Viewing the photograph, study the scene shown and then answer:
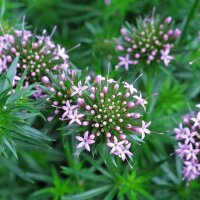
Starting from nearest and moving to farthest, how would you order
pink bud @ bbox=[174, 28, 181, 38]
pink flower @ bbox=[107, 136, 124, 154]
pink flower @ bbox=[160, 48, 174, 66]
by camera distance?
1. pink flower @ bbox=[107, 136, 124, 154]
2. pink flower @ bbox=[160, 48, 174, 66]
3. pink bud @ bbox=[174, 28, 181, 38]

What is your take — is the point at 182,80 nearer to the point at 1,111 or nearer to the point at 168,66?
the point at 168,66

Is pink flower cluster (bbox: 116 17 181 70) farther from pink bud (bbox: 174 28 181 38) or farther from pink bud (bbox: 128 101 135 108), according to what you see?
pink bud (bbox: 128 101 135 108)

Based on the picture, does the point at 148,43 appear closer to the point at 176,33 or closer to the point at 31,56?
the point at 176,33

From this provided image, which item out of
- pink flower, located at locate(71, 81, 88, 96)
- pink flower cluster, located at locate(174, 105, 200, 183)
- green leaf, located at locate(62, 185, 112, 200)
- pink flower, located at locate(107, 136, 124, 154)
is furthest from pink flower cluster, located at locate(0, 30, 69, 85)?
green leaf, located at locate(62, 185, 112, 200)

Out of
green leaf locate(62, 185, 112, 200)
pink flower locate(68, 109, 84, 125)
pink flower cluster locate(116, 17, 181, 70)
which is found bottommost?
green leaf locate(62, 185, 112, 200)

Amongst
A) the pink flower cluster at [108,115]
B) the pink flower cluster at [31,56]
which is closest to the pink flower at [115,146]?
the pink flower cluster at [108,115]

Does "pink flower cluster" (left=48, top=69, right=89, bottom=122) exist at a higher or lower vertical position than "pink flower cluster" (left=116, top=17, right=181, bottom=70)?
lower
